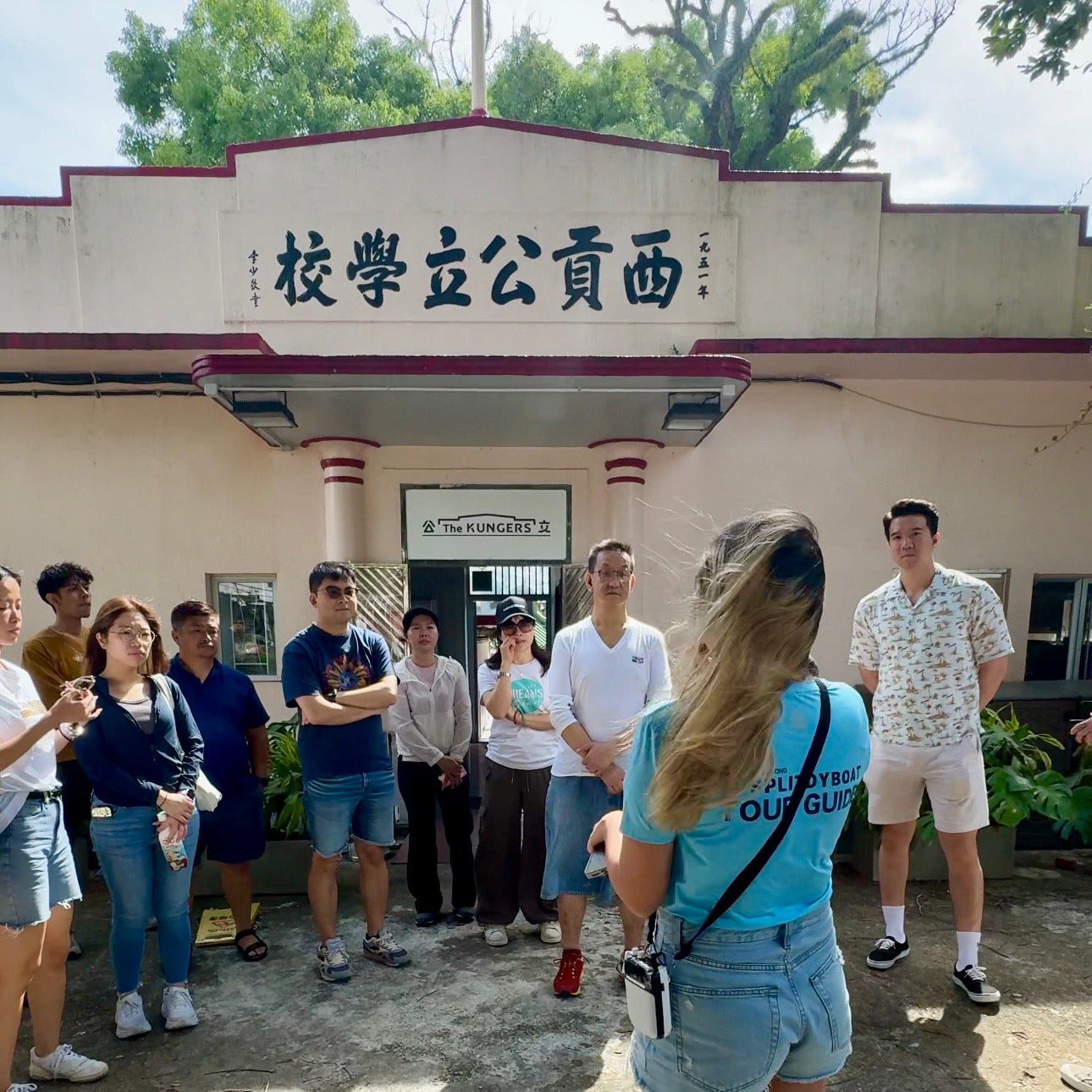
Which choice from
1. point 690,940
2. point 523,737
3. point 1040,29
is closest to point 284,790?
point 523,737

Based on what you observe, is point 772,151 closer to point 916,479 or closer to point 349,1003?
point 916,479

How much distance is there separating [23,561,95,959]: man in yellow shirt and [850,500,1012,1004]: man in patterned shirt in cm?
414

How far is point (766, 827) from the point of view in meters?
1.41

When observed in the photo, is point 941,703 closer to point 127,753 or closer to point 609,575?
point 609,575

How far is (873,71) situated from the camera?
16.5 meters

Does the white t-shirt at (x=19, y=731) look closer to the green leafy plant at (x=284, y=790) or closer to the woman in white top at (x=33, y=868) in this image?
the woman in white top at (x=33, y=868)

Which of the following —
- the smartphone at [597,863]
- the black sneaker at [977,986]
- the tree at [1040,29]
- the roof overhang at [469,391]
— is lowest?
the black sneaker at [977,986]

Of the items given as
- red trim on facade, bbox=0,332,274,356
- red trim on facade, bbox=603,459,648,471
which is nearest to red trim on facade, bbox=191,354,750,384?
red trim on facade, bbox=0,332,274,356

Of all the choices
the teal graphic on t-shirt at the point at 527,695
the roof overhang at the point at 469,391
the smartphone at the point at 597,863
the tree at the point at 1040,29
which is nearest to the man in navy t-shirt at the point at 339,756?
the teal graphic on t-shirt at the point at 527,695

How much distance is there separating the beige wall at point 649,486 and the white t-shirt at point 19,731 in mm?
3023

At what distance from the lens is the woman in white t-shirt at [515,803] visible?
368cm

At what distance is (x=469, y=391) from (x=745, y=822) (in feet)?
11.0

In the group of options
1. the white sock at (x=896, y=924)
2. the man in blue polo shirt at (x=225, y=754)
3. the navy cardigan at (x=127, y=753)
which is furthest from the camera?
the man in blue polo shirt at (x=225, y=754)

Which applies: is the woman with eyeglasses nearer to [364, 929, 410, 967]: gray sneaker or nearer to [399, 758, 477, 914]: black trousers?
[364, 929, 410, 967]: gray sneaker
